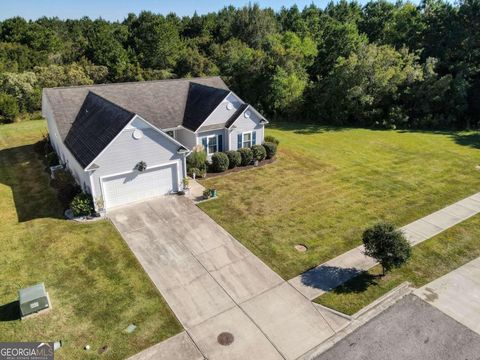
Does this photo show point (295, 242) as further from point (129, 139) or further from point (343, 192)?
point (129, 139)

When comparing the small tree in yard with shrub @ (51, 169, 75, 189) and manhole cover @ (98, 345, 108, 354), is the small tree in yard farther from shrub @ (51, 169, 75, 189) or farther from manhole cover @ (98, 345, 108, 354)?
→ shrub @ (51, 169, 75, 189)

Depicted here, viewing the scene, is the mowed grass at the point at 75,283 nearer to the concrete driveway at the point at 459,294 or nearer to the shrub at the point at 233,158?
the concrete driveway at the point at 459,294

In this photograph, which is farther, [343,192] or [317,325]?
[343,192]

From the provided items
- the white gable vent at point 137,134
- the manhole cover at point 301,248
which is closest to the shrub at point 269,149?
the white gable vent at point 137,134

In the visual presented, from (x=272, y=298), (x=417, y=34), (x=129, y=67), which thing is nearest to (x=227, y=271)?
(x=272, y=298)

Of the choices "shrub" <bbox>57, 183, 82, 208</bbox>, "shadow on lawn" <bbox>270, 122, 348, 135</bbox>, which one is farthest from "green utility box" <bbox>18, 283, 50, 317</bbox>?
"shadow on lawn" <bbox>270, 122, 348, 135</bbox>

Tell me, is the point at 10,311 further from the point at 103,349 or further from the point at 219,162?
the point at 219,162
